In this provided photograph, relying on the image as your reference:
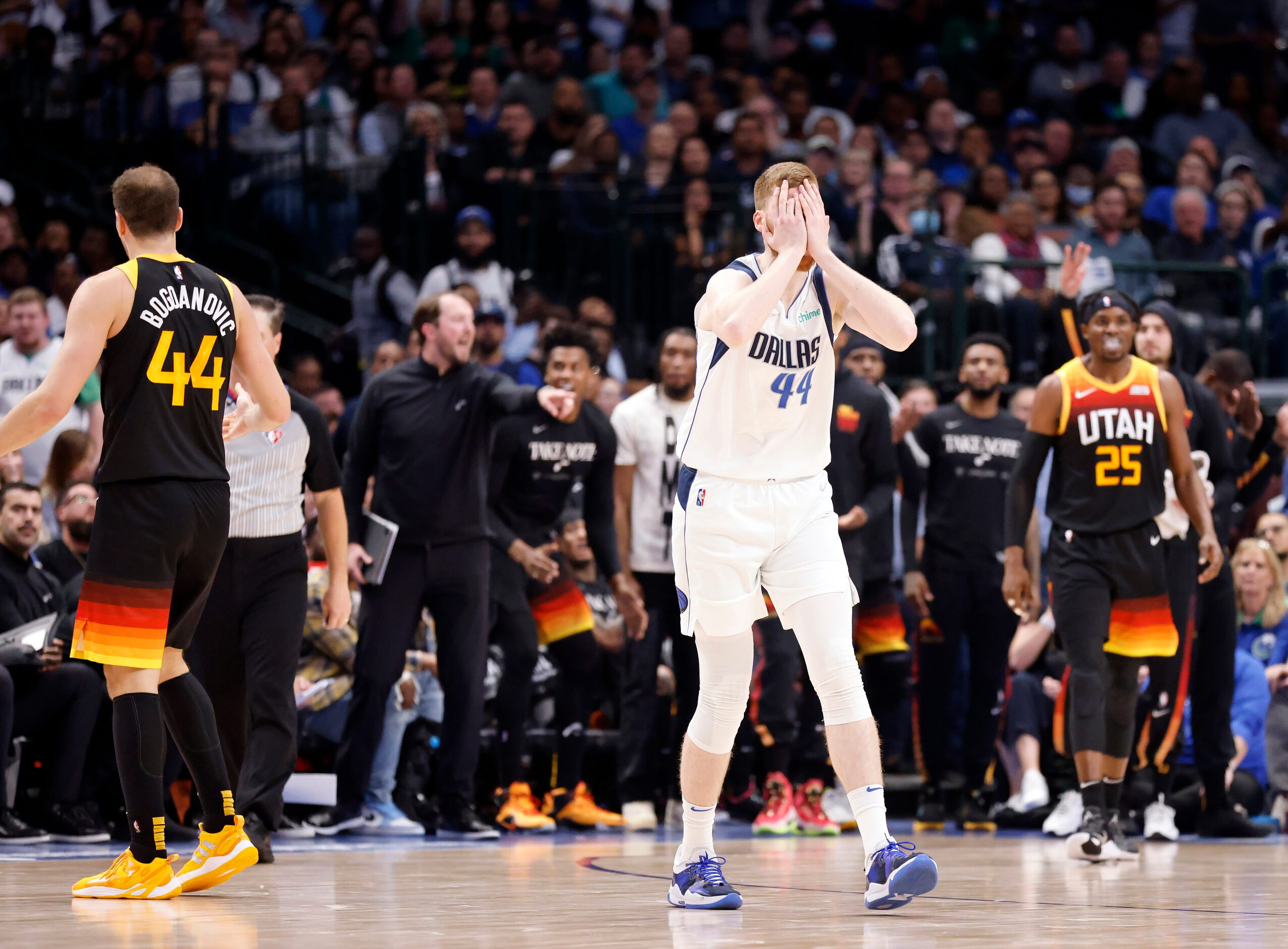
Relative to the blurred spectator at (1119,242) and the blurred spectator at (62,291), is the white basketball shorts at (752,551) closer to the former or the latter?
the blurred spectator at (62,291)

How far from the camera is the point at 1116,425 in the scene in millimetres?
7641

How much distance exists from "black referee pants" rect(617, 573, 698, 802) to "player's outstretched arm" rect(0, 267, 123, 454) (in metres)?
4.22

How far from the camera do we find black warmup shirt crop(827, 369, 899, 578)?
8.99 metres

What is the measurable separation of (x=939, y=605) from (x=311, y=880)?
4.23 meters

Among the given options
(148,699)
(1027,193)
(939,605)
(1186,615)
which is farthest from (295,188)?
(148,699)

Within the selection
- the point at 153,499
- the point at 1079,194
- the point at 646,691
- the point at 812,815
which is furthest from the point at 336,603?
the point at 1079,194

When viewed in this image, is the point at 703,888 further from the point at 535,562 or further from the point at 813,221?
the point at 535,562

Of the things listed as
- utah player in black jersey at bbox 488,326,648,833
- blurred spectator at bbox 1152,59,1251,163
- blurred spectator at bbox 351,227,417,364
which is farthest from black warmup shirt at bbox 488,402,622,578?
blurred spectator at bbox 1152,59,1251,163

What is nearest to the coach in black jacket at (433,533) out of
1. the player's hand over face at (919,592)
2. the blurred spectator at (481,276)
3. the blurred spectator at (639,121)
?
the player's hand over face at (919,592)

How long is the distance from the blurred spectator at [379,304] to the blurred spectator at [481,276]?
0.51 feet

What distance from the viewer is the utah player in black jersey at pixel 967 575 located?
30.2 feet

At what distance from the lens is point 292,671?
22.3ft

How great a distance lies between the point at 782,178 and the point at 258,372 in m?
1.81

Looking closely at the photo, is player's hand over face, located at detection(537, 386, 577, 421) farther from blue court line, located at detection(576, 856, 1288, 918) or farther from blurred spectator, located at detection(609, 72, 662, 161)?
blurred spectator, located at detection(609, 72, 662, 161)
